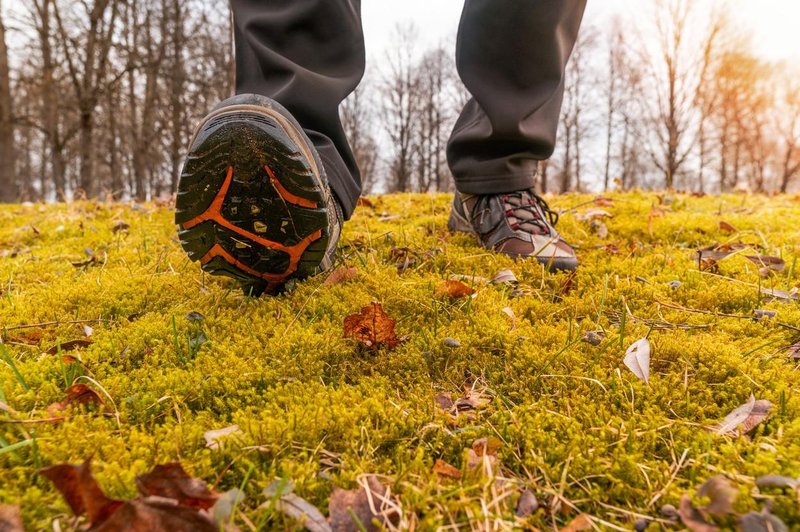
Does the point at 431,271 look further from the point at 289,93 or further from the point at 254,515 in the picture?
the point at 254,515

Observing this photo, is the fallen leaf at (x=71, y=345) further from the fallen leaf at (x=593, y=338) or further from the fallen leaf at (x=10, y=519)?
the fallen leaf at (x=593, y=338)

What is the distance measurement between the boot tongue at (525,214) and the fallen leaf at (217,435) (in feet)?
4.55

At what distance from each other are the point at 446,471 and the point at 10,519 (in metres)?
0.61

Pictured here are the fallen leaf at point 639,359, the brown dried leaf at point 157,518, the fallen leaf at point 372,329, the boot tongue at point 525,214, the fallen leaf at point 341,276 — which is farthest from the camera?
the boot tongue at point 525,214

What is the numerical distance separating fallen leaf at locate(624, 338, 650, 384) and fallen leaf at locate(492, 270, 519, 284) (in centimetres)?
56

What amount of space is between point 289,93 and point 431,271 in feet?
2.67

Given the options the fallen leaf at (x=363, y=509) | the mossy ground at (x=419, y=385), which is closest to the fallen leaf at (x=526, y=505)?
the mossy ground at (x=419, y=385)

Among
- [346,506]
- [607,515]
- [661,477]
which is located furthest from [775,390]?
[346,506]

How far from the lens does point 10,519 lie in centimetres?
58

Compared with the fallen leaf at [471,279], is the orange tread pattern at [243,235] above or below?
above

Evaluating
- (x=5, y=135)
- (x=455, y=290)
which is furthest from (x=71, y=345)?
(x=5, y=135)

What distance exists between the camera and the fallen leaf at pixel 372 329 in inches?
48.0

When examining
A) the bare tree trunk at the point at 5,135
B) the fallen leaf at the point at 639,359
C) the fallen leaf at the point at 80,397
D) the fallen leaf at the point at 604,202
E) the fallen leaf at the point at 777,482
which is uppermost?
the bare tree trunk at the point at 5,135

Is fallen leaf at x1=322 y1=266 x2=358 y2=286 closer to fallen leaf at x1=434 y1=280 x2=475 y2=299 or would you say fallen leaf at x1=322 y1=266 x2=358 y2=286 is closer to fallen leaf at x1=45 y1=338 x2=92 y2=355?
fallen leaf at x1=434 y1=280 x2=475 y2=299
